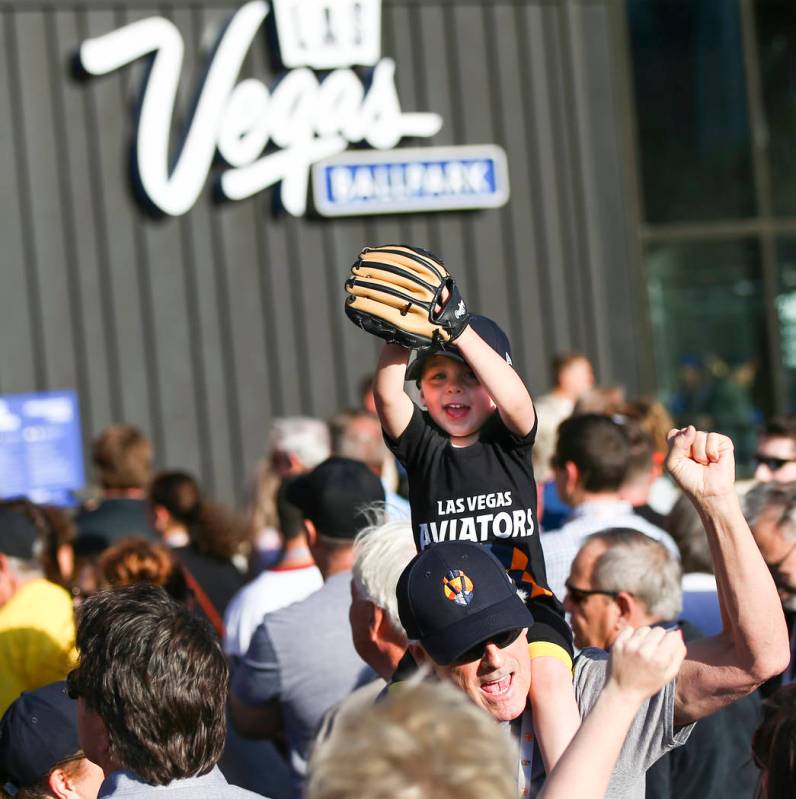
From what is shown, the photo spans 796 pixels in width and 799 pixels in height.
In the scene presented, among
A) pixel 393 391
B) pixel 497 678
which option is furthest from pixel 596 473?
pixel 497 678

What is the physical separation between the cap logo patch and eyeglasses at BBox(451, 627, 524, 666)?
0.28ft

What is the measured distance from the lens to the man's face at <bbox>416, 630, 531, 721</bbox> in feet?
7.68

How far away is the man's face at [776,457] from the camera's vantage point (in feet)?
17.2

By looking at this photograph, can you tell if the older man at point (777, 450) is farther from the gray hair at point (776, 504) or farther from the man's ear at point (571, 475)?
the gray hair at point (776, 504)

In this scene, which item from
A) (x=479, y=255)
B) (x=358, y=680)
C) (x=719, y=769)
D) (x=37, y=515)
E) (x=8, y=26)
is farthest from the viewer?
(x=479, y=255)

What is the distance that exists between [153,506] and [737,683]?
12.7 ft

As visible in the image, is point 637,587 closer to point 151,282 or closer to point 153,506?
point 153,506

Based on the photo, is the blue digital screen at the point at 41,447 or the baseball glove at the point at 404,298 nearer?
the baseball glove at the point at 404,298

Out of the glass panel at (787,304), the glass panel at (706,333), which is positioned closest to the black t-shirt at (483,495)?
the glass panel at (706,333)

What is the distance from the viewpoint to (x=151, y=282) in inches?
342

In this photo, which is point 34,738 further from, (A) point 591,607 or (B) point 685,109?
(B) point 685,109

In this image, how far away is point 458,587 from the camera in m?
2.32

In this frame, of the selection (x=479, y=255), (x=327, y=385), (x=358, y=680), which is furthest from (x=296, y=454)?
(x=479, y=255)

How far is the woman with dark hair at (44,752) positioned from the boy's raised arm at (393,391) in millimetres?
1016
